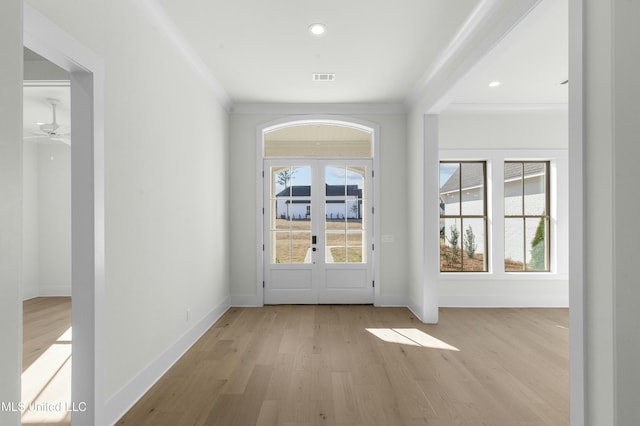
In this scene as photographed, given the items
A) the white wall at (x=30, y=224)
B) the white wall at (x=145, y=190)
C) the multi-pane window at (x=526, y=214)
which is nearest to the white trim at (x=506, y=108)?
the multi-pane window at (x=526, y=214)

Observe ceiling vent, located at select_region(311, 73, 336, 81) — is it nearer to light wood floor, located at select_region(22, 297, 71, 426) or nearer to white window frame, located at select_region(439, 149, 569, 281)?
white window frame, located at select_region(439, 149, 569, 281)

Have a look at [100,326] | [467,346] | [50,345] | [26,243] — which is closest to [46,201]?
[26,243]

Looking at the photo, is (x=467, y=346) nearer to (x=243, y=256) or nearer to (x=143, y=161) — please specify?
(x=243, y=256)

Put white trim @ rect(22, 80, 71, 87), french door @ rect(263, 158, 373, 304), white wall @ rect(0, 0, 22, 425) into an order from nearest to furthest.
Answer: white wall @ rect(0, 0, 22, 425) → white trim @ rect(22, 80, 71, 87) → french door @ rect(263, 158, 373, 304)

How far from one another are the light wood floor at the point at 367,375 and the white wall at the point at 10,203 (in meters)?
1.77

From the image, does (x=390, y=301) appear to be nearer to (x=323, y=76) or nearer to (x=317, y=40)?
(x=323, y=76)

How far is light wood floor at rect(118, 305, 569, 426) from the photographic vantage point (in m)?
2.26

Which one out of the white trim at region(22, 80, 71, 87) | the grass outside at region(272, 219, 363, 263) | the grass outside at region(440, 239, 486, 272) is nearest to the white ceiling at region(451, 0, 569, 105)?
the grass outside at region(440, 239, 486, 272)

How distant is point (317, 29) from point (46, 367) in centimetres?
380

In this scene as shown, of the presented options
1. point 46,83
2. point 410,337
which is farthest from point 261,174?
point 410,337

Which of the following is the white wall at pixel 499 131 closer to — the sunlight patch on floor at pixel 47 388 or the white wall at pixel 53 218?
the sunlight patch on floor at pixel 47 388

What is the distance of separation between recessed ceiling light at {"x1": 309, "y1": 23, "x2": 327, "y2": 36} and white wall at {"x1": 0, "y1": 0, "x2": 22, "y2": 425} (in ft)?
8.37

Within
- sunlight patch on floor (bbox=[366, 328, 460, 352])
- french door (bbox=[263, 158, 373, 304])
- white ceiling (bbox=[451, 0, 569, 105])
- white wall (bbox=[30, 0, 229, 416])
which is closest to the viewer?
white wall (bbox=[30, 0, 229, 416])

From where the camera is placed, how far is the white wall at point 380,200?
5.06 metres
